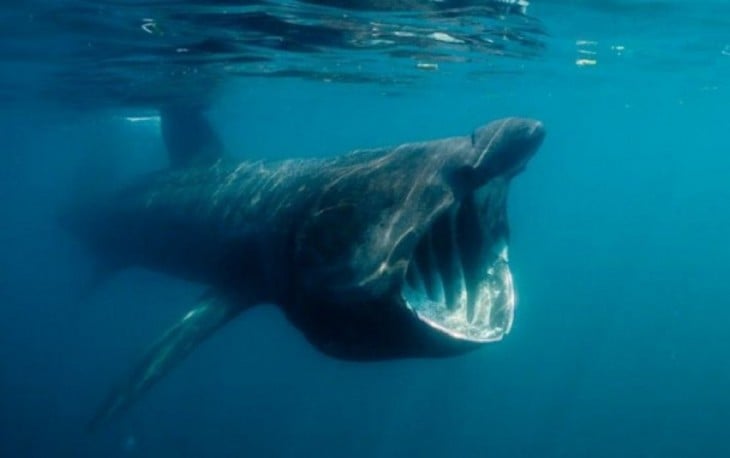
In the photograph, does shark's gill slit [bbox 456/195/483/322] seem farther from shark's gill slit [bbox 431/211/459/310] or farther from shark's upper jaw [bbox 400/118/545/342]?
shark's gill slit [bbox 431/211/459/310]

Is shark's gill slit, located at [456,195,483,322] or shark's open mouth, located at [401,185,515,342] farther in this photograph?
shark's gill slit, located at [456,195,483,322]

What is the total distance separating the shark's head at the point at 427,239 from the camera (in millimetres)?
5086

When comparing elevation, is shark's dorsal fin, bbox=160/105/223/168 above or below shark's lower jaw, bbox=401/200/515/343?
below

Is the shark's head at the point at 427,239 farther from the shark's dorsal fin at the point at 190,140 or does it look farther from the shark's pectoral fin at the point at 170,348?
the shark's dorsal fin at the point at 190,140

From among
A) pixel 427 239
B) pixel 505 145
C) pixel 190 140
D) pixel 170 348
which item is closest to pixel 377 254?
pixel 427 239

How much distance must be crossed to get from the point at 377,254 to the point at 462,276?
0.99 metres

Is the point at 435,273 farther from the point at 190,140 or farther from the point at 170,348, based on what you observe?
the point at 190,140

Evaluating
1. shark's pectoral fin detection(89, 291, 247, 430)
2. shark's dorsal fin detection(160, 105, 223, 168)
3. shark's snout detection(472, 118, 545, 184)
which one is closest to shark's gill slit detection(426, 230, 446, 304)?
shark's snout detection(472, 118, 545, 184)

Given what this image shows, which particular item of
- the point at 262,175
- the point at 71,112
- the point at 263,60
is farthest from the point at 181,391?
the point at 262,175

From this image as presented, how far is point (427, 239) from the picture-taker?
5.76 metres

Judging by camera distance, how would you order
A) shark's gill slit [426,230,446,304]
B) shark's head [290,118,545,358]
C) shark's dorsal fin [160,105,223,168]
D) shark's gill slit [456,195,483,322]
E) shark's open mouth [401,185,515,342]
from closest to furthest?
shark's head [290,118,545,358]
shark's open mouth [401,185,515,342]
shark's gill slit [426,230,446,304]
shark's gill slit [456,195,483,322]
shark's dorsal fin [160,105,223,168]

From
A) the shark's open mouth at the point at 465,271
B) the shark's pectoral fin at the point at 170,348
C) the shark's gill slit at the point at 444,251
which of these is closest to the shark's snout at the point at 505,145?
the shark's open mouth at the point at 465,271

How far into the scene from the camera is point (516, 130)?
213 inches

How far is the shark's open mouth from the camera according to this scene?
527 cm
